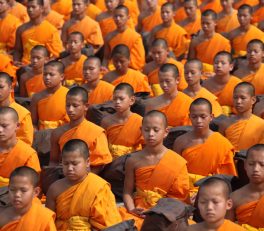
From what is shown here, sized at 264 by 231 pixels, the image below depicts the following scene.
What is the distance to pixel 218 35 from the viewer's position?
18859mm

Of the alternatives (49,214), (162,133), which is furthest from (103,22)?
(49,214)

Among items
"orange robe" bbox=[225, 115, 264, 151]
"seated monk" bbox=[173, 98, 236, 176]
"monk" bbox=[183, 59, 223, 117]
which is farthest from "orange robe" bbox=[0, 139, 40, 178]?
"monk" bbox=[183, 59, 223, 117]

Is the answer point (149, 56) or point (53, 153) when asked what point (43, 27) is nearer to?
point (149, 56)

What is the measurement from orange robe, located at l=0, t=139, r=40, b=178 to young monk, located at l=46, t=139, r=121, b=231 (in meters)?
1.00

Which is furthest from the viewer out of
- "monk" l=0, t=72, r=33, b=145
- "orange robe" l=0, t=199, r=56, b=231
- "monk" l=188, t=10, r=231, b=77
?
"monk" l=188, t=10, r=231, b=77

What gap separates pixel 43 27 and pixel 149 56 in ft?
5.89

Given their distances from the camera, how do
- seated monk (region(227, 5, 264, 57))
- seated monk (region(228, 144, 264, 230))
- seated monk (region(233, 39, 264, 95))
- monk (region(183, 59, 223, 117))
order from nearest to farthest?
seated monk (region(228, 144, 264, 230)) → monk (region(183, 59, 223, 117)) → seated monk (region(233, 39, 264, 95)) → seated monk (region(227, 5, 264, 57))

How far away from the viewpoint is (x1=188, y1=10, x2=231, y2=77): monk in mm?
18578

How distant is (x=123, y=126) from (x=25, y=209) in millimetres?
3227

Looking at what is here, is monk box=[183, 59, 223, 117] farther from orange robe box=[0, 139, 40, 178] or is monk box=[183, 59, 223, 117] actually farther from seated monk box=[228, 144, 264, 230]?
seated monk box=[228, 144, 264, 230]

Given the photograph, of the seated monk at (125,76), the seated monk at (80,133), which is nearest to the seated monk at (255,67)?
the seated monk at (125,76)

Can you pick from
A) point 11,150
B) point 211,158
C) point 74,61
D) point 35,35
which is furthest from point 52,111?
point 35,35

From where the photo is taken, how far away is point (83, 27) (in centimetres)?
1959

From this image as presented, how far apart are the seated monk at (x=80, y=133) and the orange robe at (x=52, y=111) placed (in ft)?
4.22
